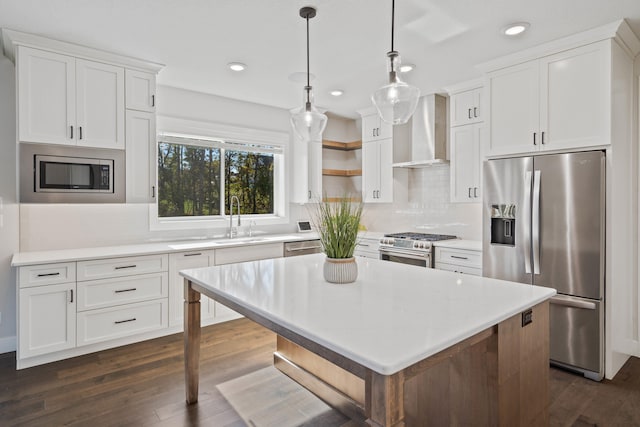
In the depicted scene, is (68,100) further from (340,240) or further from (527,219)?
(527,219)

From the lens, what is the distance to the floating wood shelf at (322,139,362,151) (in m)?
5.29

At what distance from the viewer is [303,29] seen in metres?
2.72

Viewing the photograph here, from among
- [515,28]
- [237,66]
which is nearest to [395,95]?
[515,28]

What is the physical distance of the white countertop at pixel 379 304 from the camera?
118 cm

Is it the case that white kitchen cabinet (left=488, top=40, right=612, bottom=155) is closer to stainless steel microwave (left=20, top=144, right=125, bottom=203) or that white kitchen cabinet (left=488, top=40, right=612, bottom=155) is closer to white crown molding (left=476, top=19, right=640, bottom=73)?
white crown molding (left=476, top=19, right=640, bottom=73)

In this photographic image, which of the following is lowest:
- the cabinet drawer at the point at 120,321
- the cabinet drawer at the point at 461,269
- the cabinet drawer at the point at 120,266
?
the cabinet drawer at the point at 120,321

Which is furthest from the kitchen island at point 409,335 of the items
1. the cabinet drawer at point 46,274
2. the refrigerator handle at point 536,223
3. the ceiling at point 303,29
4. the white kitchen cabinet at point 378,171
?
the white kitchen cabinet at point 378,171

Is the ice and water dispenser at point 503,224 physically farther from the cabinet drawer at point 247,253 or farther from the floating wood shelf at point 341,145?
the floating wood shelf at point 341,145

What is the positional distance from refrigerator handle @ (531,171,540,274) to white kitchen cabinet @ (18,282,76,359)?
371 cm

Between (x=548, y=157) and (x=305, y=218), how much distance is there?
3144 mm

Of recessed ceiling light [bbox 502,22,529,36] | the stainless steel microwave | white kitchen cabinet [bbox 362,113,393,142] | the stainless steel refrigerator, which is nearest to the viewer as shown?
recessed ceiling light [bbox 502,22,529,36]

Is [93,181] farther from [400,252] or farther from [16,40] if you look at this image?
[400,252]

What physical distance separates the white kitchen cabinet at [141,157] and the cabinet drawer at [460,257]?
2884 mm

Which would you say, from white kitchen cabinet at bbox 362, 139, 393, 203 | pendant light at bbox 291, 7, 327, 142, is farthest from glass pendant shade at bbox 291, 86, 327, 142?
white kitchen cabinet at bbox 362, 139, 393, 203
